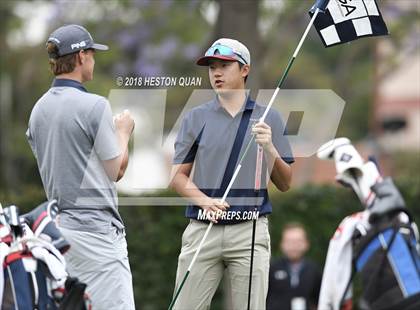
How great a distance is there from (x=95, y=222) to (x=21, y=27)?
55.4 feet

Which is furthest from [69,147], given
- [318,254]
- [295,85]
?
[295,85]

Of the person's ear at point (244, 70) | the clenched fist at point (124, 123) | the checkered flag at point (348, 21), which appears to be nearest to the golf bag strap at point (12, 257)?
the clenched fist at point (124, 123)

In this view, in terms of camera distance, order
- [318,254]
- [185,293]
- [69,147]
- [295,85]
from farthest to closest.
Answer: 1. [295,85]
2. [318,254]
3. [185,293]
4. [69,147]

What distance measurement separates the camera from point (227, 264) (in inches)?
299

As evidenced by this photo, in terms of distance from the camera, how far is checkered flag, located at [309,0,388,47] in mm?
7992

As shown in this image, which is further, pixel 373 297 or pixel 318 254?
pixel 318 254

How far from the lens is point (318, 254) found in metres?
13.3

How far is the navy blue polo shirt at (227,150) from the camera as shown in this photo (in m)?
7.46

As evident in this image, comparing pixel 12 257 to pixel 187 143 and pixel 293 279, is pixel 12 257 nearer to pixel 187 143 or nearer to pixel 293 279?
pixel 187 143

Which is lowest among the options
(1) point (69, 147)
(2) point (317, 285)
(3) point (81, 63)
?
(2) point (317, 285)

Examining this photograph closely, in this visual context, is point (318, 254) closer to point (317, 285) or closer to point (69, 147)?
point (317, 285)

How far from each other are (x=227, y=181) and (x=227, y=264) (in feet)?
1.76

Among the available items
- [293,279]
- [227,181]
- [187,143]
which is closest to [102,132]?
[187,143]

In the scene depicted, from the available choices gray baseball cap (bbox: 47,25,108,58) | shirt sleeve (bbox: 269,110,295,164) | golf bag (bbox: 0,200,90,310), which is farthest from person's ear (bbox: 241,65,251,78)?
golf bag (bbox: 0,200,90,310)
